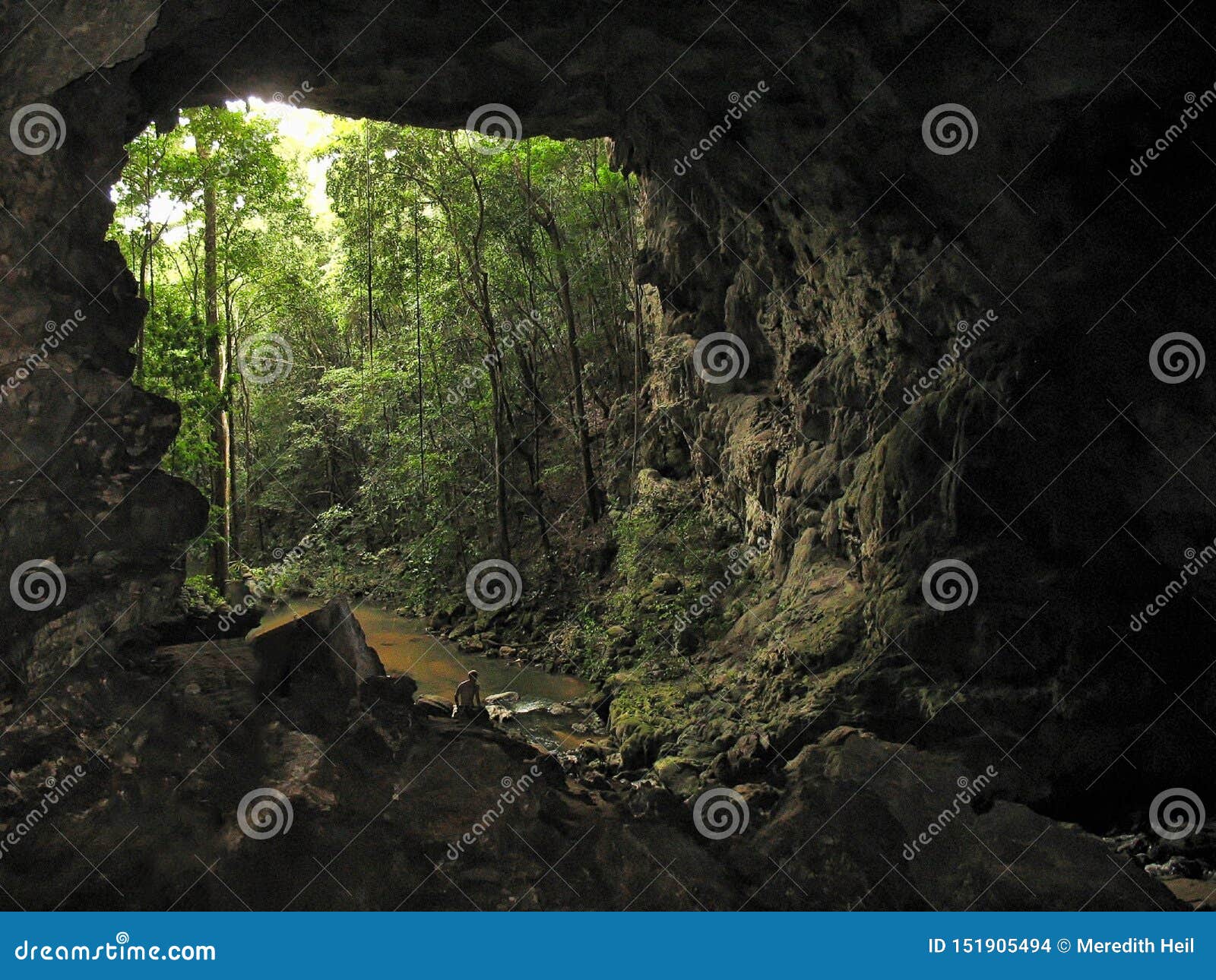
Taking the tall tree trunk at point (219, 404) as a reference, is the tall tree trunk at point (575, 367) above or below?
above

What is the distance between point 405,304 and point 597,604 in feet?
34.6

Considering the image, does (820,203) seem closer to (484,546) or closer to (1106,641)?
(1106,641)

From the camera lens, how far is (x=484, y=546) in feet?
72.0

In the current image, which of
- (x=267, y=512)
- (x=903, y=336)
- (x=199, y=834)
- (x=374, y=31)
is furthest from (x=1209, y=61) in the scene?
(x=267, y=512)

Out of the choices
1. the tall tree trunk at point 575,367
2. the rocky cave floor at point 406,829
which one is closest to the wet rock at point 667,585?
the tall tree trunk at point 575,367

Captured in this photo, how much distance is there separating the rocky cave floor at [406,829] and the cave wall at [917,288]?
984mm

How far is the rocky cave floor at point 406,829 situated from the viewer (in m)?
6.34

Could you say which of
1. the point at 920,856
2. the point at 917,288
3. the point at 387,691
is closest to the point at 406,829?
the point at 387,691

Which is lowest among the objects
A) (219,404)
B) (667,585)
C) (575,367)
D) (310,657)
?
(219,404)

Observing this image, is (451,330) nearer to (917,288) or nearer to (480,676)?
(480,676)

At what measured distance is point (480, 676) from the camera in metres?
17.0

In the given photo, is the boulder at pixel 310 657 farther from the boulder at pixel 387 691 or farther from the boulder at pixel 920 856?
the boulder at pixel 920 856

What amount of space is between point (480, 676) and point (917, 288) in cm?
1016

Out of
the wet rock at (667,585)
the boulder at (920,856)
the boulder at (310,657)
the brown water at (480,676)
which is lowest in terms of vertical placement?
the brown water at (480,676)
